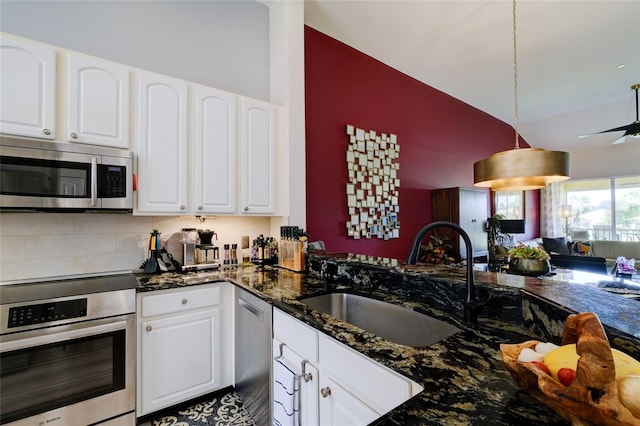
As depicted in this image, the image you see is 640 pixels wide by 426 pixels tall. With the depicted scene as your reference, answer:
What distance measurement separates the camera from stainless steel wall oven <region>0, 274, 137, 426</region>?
54.5 inches

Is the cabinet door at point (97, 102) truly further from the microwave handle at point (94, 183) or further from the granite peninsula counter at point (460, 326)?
the granite peninsula counter at point (460, 326)

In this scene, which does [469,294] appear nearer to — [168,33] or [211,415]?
[211,415]

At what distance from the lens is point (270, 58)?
2938 mm

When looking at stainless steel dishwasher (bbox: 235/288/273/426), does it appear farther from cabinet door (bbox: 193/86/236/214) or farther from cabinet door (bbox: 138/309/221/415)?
cabinet door (bbox: 193/86/236/214)

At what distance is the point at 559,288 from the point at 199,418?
2153 millimetres

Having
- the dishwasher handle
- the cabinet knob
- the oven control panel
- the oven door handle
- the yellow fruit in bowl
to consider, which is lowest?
the cabinet knob

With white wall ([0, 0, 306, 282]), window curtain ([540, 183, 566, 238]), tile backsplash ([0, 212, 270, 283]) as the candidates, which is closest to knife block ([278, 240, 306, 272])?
white wall ([0, 0, 306, 282])

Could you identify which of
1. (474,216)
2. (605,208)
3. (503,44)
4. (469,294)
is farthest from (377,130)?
A: (605,208)

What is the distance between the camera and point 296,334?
129 cm

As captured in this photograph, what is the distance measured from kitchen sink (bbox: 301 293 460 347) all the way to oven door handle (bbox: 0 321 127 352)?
44.1 inches

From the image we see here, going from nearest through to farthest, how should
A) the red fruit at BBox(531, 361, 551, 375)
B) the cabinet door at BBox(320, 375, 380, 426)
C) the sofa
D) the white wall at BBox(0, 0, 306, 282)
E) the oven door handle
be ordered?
the red fruit at BBox(531, 361, 551, 375) < the cabinet door at BBox(320, 375, 380, 426) < the oven door handle < the white wall at BBox(0, 0, 306, 282) < the sofa

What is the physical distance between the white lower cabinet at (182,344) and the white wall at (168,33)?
190 cm

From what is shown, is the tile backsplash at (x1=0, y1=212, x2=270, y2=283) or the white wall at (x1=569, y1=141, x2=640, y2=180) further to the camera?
the white wall at (x1=569, y1=141, x2=640, y2=180)

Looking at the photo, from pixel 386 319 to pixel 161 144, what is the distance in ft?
6.40
